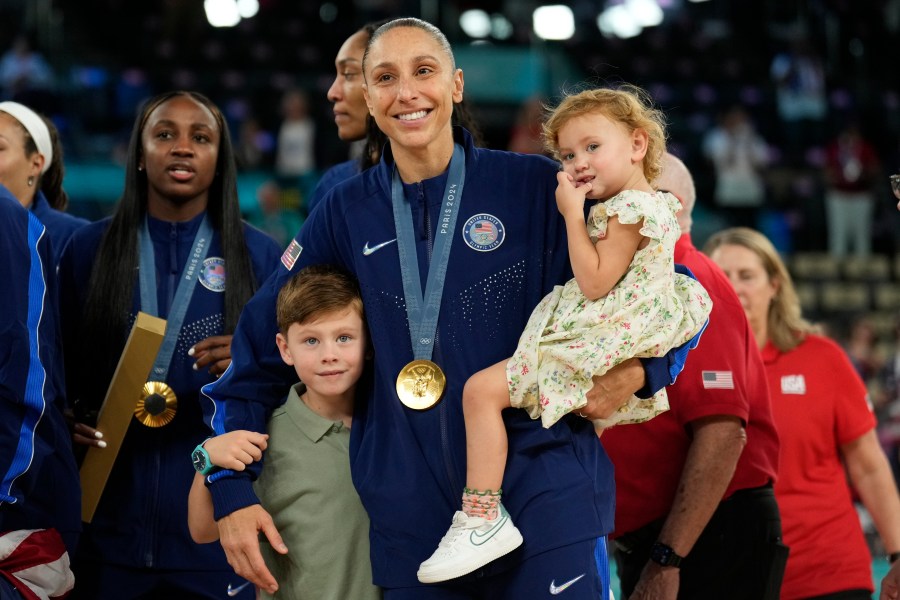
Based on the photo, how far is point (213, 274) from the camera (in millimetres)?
4066

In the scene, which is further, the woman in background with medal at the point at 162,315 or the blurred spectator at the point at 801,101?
the blurred spectator at the point at 801,101

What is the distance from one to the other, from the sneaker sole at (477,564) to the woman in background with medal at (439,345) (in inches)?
2.3

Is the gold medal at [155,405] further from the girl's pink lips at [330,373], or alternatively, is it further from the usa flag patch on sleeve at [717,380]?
the usa flag patch on sleeve at [717,380]

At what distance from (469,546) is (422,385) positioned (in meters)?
0.42

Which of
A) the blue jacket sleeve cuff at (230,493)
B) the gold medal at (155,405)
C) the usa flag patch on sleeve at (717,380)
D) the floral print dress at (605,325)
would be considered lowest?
the blue jacket sleeve cuff at (230,493)

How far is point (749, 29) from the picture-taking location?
57.8ft

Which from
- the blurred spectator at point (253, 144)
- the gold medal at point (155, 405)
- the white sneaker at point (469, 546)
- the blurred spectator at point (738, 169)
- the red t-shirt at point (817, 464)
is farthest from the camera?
the blurred spectator at point (738, 169)

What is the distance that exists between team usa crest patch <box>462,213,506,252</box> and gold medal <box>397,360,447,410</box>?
12.6 inches

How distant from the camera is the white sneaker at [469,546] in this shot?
273 centimetres

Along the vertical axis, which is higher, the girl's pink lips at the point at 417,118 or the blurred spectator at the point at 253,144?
the blurred spectator at the point at 253,144

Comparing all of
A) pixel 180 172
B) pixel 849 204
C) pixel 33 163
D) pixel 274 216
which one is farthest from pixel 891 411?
pixel 33 163

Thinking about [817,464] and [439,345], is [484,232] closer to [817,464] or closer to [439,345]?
[439,345]

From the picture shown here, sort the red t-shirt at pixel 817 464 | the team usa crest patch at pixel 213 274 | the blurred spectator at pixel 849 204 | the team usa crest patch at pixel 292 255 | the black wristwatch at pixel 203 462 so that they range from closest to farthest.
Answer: the black wristwatch at pixel 203 462 < the team usa crest patch at pixel 292 255 < the team usa crest patch at pixel 213 274 < the red t-shirt at pixel 817 464 < the blurred spectator at pixel 849 204

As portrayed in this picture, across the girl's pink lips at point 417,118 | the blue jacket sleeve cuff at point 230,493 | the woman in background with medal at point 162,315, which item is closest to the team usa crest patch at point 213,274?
the woman in background with medal at point 162,315
